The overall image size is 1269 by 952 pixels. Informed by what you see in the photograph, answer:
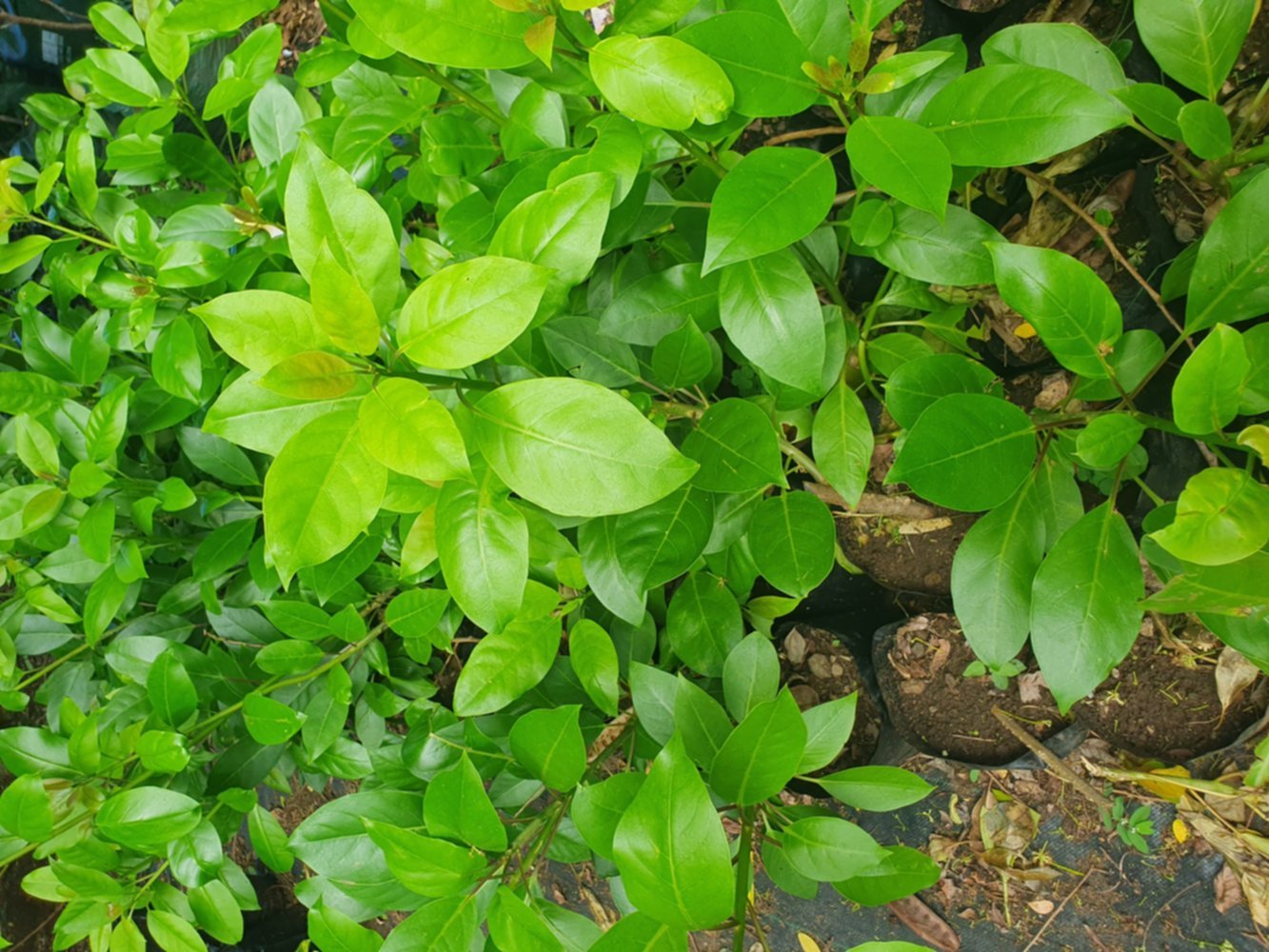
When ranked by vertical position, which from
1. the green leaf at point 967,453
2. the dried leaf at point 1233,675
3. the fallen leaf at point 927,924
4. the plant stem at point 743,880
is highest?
the green leaf at point 967,453

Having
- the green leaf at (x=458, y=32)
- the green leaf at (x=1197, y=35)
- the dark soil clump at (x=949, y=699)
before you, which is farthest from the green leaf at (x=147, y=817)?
the green leaf at (x=1197, y=35)

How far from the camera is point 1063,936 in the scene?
5.51 ft

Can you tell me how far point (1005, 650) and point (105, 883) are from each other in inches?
54.0

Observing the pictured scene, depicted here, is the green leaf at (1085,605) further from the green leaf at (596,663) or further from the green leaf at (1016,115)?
the green leaf at (596,663)

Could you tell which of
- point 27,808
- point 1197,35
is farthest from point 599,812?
point 1197,35

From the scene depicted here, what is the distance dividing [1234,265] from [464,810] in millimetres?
1001

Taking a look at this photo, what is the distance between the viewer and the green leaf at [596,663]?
3.69 ft

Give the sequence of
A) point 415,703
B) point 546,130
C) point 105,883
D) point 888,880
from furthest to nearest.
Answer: point 415,703 < point 105,883 < point 888,880 < point 546,130

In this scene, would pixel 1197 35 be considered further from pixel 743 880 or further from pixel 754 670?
pixel 743 880

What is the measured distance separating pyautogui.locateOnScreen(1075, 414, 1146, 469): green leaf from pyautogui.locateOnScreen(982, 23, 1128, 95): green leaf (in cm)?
34

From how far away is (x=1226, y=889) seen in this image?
1.56 metres

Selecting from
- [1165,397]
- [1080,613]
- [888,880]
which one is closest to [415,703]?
[888,880]

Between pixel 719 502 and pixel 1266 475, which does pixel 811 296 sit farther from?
pixel 1266 475

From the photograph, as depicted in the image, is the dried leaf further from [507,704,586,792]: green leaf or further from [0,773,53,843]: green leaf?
[0,773,53,843]: green leaf
